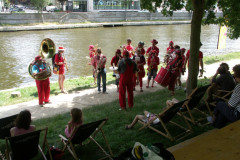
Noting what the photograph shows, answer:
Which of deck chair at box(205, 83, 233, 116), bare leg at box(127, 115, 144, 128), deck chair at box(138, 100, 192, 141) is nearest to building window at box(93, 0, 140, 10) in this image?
deck chair at box(205, 83, 233, 116)

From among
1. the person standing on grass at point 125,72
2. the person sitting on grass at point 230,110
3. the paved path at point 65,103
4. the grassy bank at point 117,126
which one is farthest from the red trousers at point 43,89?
the person sitting on grass at point 230,110

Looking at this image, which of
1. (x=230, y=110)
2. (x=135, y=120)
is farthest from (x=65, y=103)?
(x=230, y=110)

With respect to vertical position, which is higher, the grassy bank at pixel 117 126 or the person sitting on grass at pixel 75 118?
the person sitting on grass at pixel 75 118

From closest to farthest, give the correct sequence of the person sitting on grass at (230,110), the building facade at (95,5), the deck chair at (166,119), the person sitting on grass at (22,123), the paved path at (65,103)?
the person sitting on grass at (22,123) → the person sitting on grass at (230,110) → the deck chair at (166,119) → the paved path at (65,103) → the building facade at (95,5)

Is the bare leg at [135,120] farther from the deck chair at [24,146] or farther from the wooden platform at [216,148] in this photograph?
the deck chair at [24,146]

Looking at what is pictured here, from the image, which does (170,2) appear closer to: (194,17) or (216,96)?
(194,17)

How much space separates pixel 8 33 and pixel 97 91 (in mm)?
29742

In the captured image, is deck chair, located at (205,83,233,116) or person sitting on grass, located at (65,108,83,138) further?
deck chair, located at (205,83,233,116)

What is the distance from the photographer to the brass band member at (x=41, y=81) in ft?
26.0

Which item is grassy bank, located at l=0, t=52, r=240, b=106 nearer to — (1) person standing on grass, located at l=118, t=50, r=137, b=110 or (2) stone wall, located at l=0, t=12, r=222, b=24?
(1) person standing on grass, located at l=118, t=50, r=137, b=110

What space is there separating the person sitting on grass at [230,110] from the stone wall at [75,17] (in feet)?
137

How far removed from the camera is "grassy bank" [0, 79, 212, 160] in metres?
4.74

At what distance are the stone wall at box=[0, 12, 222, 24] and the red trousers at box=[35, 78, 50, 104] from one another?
1439 inches

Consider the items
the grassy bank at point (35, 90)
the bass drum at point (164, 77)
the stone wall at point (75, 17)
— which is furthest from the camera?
the stone wall at point (75, 17)
